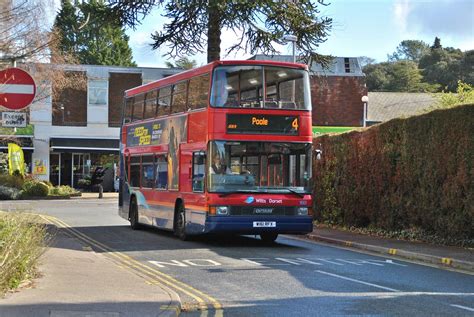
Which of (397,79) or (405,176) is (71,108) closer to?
(405,176)

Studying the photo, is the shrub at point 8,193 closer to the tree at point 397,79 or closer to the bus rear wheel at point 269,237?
the bus rear wheel at point 269,237

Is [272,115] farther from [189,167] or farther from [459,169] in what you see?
[459,169]

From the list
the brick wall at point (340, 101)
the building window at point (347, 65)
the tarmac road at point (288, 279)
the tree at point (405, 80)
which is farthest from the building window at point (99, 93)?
the tree at point (405, 80)

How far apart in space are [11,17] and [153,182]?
6242mm

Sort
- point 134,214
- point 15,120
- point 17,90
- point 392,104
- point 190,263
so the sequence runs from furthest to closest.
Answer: point 392,104, point 134,214, point 190,263, point 15,120, point 17,90

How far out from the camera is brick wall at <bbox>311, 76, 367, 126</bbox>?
49.7m

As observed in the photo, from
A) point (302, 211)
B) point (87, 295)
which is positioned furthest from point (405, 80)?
point (87, 295)

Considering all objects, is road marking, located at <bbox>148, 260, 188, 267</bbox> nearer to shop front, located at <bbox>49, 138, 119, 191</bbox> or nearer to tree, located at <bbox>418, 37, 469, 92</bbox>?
shop front, located at <bbox>49, 138, 119, 191</bbox>

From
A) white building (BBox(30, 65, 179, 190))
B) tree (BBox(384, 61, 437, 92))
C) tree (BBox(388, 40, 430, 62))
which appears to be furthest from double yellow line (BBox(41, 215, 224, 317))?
tree (BBox(388, 40, 430, 62))

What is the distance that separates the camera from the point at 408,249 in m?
14.9

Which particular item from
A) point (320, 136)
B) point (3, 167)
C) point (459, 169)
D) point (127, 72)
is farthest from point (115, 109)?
point (459, 169)

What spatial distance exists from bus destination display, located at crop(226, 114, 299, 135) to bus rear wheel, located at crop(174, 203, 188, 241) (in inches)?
117

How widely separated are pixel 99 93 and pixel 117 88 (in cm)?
148

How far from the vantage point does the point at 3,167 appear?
45625mm
